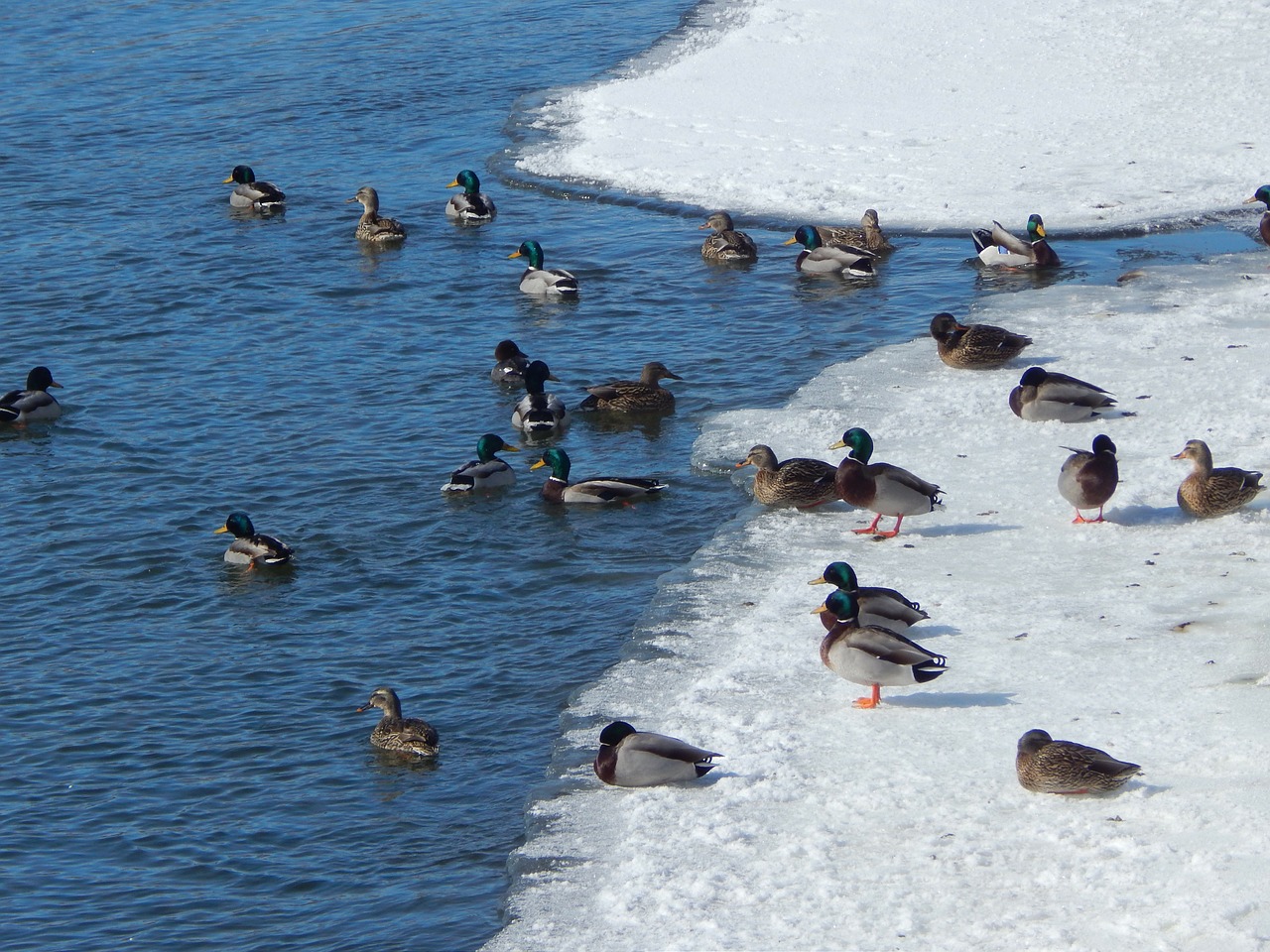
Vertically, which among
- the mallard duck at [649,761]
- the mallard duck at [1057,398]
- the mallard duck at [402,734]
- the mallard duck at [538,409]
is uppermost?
the mallard duck at [1057,398]

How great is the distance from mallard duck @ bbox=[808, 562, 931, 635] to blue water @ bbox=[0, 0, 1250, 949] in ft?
5.46

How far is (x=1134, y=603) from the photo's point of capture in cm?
1093

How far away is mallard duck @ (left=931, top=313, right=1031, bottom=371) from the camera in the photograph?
15484mm

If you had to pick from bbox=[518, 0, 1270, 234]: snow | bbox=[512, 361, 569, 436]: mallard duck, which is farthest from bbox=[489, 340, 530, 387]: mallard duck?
bbox=[518, 0, 1270, 234]: snow

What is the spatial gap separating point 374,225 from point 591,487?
7976mm

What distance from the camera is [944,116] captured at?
2348 cm

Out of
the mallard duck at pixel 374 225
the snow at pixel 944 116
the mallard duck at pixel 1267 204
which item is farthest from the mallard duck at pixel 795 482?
the mallard duck at pixel 374 225

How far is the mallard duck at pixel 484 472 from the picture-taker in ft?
44.8

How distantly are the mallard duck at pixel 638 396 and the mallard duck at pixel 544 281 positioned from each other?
117 inches

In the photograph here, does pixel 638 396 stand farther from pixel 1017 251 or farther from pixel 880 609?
pixel 1017 251

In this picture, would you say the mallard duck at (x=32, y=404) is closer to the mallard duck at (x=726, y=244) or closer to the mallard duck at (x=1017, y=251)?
the mallard duck at (x=726, y=244)

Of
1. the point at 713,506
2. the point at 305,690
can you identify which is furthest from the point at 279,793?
the point at 713,506

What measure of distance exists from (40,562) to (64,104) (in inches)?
625

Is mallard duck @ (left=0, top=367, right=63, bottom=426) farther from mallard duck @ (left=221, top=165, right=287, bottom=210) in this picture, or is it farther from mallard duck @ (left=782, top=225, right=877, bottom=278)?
mallard duck @ (left=782, top=225, right=877, bottom=278)
